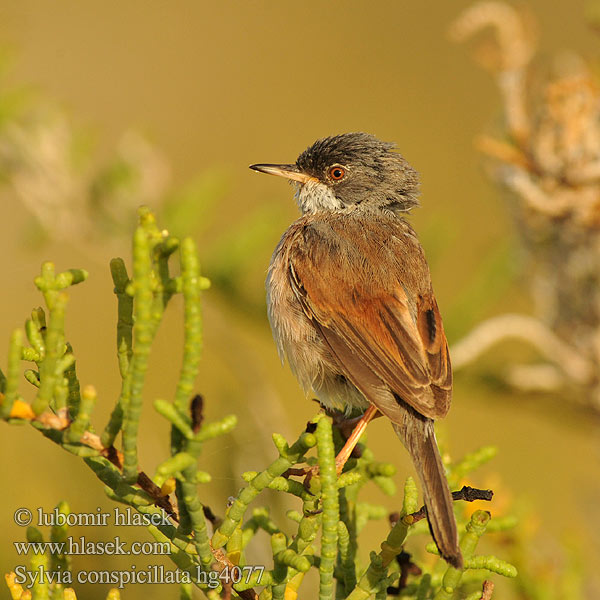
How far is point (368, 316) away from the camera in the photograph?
2773 millimetres

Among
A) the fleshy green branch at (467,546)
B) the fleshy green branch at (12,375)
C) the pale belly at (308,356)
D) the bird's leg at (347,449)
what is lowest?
the fleshy green branch at (467,546)

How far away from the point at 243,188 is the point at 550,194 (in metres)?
4.80

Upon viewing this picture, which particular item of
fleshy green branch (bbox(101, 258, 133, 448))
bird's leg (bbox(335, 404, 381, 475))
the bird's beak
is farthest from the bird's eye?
fleshy green branch (bbox(101, 258, 133, 448))

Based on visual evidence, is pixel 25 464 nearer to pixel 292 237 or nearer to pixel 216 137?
pixel 292 237

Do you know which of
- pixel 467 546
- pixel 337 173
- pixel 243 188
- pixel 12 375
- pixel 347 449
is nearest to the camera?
pixel 12 375

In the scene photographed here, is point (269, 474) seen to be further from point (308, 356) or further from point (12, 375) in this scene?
point (308, 356)

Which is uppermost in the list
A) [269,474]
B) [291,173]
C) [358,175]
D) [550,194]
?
[291,173]

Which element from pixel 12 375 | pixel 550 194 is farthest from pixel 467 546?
pixel 550 194

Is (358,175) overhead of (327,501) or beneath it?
overhead

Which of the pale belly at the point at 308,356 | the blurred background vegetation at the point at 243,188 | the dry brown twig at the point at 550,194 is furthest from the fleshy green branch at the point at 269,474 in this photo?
the dry brown twig at the point at 550,194

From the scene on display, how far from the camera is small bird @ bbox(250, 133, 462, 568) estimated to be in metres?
2.50

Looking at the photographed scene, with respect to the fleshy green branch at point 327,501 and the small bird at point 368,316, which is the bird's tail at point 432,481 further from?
the fleshy green branch at point 327,501

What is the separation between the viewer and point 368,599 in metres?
1.83

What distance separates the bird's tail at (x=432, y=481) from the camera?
71.3 inches
